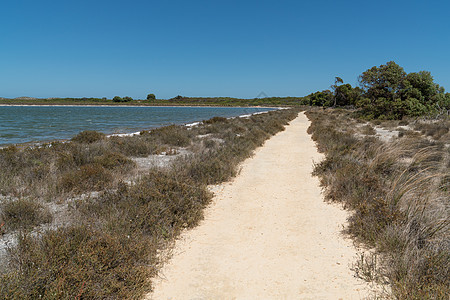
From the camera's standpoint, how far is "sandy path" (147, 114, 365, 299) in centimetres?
315

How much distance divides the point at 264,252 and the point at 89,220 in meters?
2.81

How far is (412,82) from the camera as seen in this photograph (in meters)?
26.7

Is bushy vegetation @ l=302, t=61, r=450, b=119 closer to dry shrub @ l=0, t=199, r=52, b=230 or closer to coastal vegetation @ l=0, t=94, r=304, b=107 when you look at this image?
dry shrub @ l=0, t=199, r=52, b=230

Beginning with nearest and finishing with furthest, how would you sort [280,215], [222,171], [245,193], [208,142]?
1. [280,215]
2. [245,193]
3. [222,171]
4. [208,142]

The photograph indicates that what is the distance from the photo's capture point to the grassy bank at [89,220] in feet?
8.80

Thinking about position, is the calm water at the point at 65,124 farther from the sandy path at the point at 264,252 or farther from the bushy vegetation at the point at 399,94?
the bushy vegetation at the point at 399,94

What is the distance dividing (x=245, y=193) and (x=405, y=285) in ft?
13.6

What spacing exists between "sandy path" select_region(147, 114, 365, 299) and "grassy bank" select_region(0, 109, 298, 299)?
1.29 feet

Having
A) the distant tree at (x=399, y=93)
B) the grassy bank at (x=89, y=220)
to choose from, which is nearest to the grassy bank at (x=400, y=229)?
the grassy bank at (x=89, y=220)

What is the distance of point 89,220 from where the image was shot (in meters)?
4.02

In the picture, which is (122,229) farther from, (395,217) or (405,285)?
(395,217)

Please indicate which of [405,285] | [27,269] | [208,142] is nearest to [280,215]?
[405,285]

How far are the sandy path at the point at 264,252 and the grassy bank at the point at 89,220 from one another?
392mm

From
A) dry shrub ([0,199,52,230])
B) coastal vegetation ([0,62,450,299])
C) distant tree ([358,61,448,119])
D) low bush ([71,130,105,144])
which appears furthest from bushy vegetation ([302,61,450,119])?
dry shrub ([0,199,52,230])
